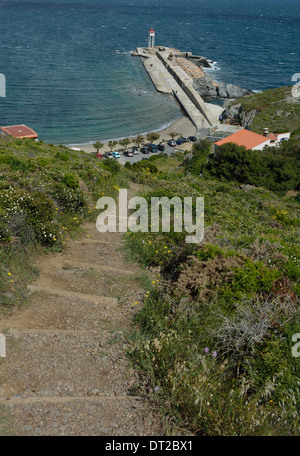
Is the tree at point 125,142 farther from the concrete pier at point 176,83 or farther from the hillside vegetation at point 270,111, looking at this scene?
the hillside vegetation at point 270,111

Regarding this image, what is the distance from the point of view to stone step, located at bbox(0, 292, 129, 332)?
6.01 metres

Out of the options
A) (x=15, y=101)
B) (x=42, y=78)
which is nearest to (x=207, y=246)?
(x=15, y=101)

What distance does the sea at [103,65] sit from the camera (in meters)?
53.6

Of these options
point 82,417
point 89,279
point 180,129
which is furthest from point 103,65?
point 82,417

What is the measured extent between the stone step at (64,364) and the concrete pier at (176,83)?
51556 mm

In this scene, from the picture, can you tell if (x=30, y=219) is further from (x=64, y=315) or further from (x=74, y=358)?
(x=74, y=358)

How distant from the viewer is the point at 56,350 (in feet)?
17.9

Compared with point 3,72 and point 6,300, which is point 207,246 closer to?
point 6,300

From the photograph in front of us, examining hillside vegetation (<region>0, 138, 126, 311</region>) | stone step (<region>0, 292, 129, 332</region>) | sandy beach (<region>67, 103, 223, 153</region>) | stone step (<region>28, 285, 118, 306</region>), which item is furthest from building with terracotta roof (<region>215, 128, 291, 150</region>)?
stone step (<region>0, 292, 129, 332</region>)

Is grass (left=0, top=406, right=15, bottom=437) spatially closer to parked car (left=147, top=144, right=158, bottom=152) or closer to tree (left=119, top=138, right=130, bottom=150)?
parked car (left=147, top=144, right=158, bottom=152)

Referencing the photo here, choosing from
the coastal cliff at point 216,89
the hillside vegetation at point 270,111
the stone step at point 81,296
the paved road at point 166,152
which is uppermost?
the coastal cliff at point 216,89

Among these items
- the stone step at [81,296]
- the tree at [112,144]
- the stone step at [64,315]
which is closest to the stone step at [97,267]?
the stone step at [81,296]

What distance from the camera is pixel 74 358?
5363mm
